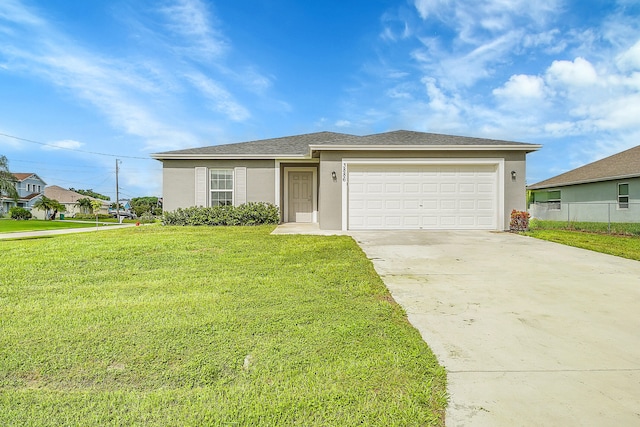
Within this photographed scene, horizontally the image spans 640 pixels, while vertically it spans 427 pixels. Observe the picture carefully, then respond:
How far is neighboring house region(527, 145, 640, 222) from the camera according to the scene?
46.9ft

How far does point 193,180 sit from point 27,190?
48964mm

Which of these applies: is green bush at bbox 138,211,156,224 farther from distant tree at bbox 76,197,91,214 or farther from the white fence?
the white fence

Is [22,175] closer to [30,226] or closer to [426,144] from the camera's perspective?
[30,226]

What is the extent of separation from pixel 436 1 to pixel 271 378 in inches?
505

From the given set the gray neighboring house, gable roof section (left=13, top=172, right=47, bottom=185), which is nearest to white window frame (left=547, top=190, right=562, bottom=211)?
the gray neighboring house

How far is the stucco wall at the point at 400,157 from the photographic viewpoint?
1097 cm

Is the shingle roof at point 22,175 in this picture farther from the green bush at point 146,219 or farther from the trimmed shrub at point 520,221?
the trimmed shrub at point 520,221

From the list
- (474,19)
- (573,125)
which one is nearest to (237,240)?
(474,19)

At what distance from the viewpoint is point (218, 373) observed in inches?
87.6

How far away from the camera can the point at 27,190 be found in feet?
151

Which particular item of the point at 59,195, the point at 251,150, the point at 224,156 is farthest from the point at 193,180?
the point at 59,195

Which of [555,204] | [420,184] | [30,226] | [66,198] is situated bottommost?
[30,226]

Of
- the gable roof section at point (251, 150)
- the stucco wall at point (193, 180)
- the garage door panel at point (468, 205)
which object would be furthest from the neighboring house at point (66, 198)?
the garage door panel at point (468, 205)

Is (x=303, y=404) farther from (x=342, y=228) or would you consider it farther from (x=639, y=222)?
(x=639, y=222)
